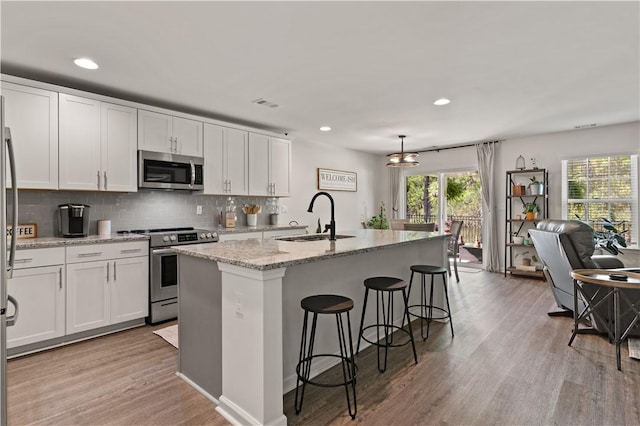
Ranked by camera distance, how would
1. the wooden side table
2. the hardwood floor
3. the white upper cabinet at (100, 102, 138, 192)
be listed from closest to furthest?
the hardwood floor
the wooden side table
the white upper cabinet at (100, 102, 138, 192)

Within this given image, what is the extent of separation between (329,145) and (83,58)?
449cm

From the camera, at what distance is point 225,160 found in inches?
180

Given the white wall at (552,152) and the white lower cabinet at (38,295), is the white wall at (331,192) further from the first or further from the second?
the white lower cabinet at (38,295)

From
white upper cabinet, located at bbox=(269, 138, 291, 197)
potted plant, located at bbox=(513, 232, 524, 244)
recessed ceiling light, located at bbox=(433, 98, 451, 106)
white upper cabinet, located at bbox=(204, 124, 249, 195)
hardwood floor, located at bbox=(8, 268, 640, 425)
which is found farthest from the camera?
potted plant, located at bbox=(513, 232, 524, 244)

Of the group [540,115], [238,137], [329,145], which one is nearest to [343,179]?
[329,145]

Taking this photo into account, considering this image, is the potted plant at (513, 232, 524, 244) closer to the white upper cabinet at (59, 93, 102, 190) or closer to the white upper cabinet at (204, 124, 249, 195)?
the white upper cabinet at (204, 124, 249, 195)

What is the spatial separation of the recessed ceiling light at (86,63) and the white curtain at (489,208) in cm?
608

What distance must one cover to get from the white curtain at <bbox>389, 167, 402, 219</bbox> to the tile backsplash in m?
3.81

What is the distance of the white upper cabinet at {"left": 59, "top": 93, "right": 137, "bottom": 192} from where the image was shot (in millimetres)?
3264

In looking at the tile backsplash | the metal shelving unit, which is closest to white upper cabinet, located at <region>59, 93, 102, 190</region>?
the tile backsplash

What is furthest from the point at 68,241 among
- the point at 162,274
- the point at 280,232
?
the point at 280,232

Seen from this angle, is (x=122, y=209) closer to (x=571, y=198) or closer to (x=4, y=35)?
(x=4, y=35)

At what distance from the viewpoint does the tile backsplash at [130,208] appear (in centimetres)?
338

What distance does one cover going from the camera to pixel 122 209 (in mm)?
3955
